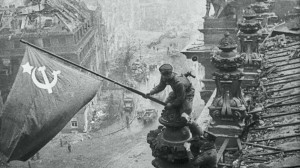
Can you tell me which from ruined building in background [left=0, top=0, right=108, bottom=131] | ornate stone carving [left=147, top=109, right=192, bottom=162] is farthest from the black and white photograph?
ruined building in background [left=0, top=0, right=108, bottom=131]

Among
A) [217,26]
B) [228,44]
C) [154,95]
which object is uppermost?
[228,44]

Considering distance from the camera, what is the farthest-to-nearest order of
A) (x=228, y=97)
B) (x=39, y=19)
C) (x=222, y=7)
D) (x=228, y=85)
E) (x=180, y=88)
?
(x=39, y=19), (x=222, y=7), (x=228, y=97), (x=228, y=85), (x=180, y=88)

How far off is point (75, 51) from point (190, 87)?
40.5 m

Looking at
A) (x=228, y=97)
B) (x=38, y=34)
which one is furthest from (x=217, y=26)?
(x=38, y=34)

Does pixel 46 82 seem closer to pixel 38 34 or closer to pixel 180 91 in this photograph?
pixel 180 91

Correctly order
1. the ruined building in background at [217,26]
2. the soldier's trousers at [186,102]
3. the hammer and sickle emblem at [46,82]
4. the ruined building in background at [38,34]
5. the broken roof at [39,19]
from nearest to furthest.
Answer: the soldier's trousers at [186,102], the hammer and sickle emblem at [46,82], the ruined building in background at [217,26], the ruined building in background at [38,34], the broken roof at [39,19]

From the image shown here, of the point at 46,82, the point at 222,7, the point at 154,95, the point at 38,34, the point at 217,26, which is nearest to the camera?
the point at 46,82

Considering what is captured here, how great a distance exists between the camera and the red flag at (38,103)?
31.0 feet

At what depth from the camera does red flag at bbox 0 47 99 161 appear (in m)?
9.46

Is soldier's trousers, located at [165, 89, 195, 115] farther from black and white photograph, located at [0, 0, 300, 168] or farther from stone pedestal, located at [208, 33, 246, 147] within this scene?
stone pedestal, located at [208, 33, 246, 147]

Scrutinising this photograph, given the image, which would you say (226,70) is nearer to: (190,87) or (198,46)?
(190,87)

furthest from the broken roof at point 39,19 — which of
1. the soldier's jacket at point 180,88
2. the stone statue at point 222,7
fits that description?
the soldier's jacket at point 180,88

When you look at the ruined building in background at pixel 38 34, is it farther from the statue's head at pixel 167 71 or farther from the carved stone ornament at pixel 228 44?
the statue's head at pixel 167 71

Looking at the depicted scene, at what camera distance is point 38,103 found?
957 cm
